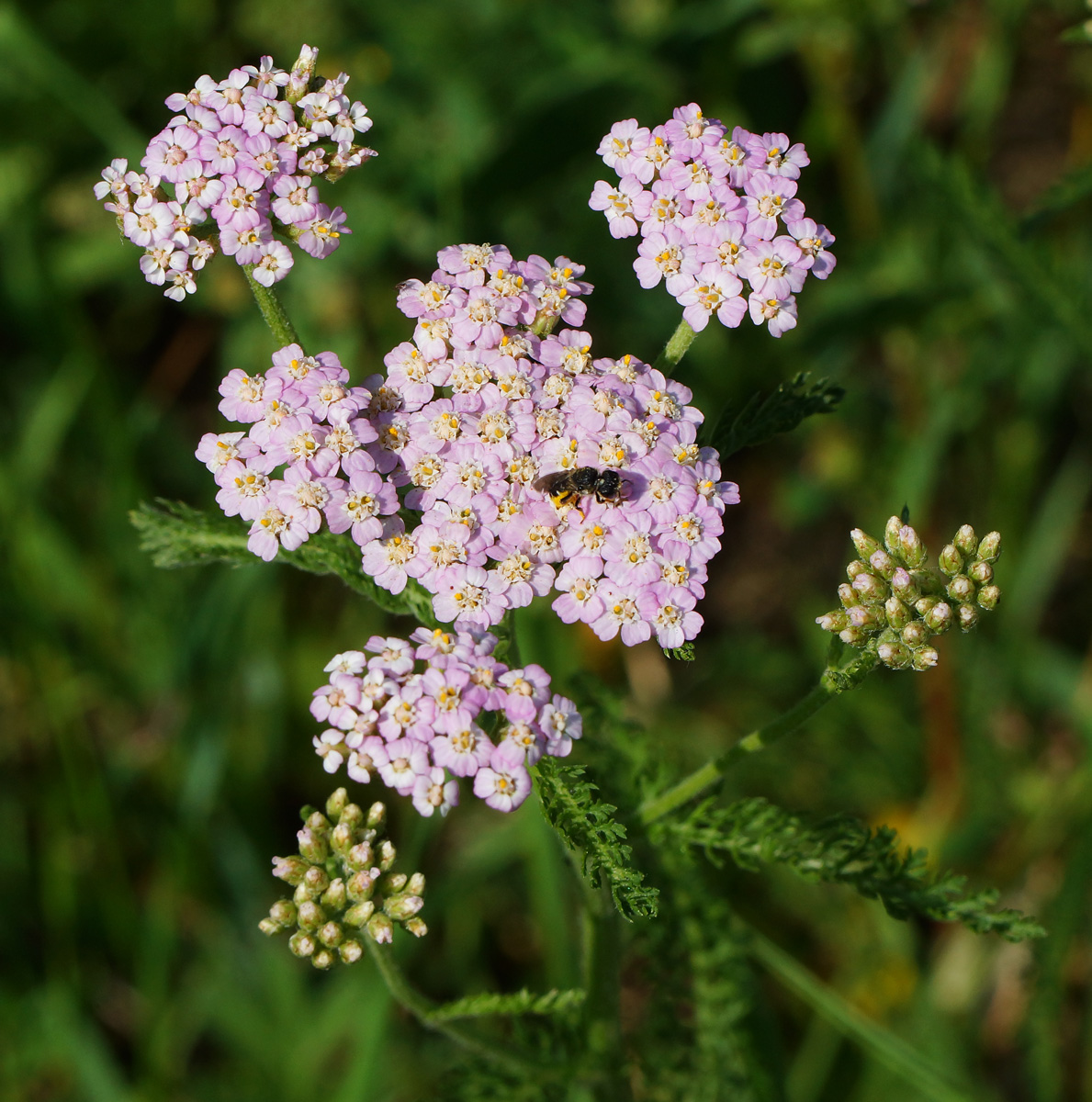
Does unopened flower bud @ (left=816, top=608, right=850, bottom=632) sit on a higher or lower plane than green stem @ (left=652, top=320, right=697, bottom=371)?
lower

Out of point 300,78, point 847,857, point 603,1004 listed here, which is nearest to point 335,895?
point 603,1004

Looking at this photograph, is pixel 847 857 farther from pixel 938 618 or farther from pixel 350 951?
pixel 350 951

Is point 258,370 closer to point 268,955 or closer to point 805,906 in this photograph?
point 268,955

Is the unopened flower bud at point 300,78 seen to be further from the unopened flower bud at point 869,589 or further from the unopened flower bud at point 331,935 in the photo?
the unopened flower bud at point 331,935

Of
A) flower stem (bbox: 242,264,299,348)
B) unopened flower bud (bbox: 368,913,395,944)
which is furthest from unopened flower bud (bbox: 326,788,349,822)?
flower stem (bbox: 242,264,299,348)

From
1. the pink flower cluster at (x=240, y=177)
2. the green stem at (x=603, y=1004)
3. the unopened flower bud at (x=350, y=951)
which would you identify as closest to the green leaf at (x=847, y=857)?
the green stem at (x=603, y=1004)

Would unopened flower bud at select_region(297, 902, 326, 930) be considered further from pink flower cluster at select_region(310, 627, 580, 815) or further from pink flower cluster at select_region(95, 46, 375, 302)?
pink flower cluster at select_region(95, 46, 375, 302)
